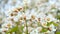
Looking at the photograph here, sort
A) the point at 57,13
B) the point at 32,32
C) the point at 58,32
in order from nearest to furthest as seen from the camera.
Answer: the point at 32,32
the point at 58,32
the point at 57,13

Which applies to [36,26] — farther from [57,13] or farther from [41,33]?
[57,13]

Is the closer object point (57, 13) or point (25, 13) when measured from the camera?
point (25, 13)

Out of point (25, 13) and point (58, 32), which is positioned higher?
point (25, 13)

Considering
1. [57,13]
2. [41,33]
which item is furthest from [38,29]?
[57,13]

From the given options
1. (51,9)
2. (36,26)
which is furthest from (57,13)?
(36,26)

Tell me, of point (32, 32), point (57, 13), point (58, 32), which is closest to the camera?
point (32, 32)

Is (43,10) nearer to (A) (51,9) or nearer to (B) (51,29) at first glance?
(A) (51,9)

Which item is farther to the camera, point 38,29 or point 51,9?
point 51,9
